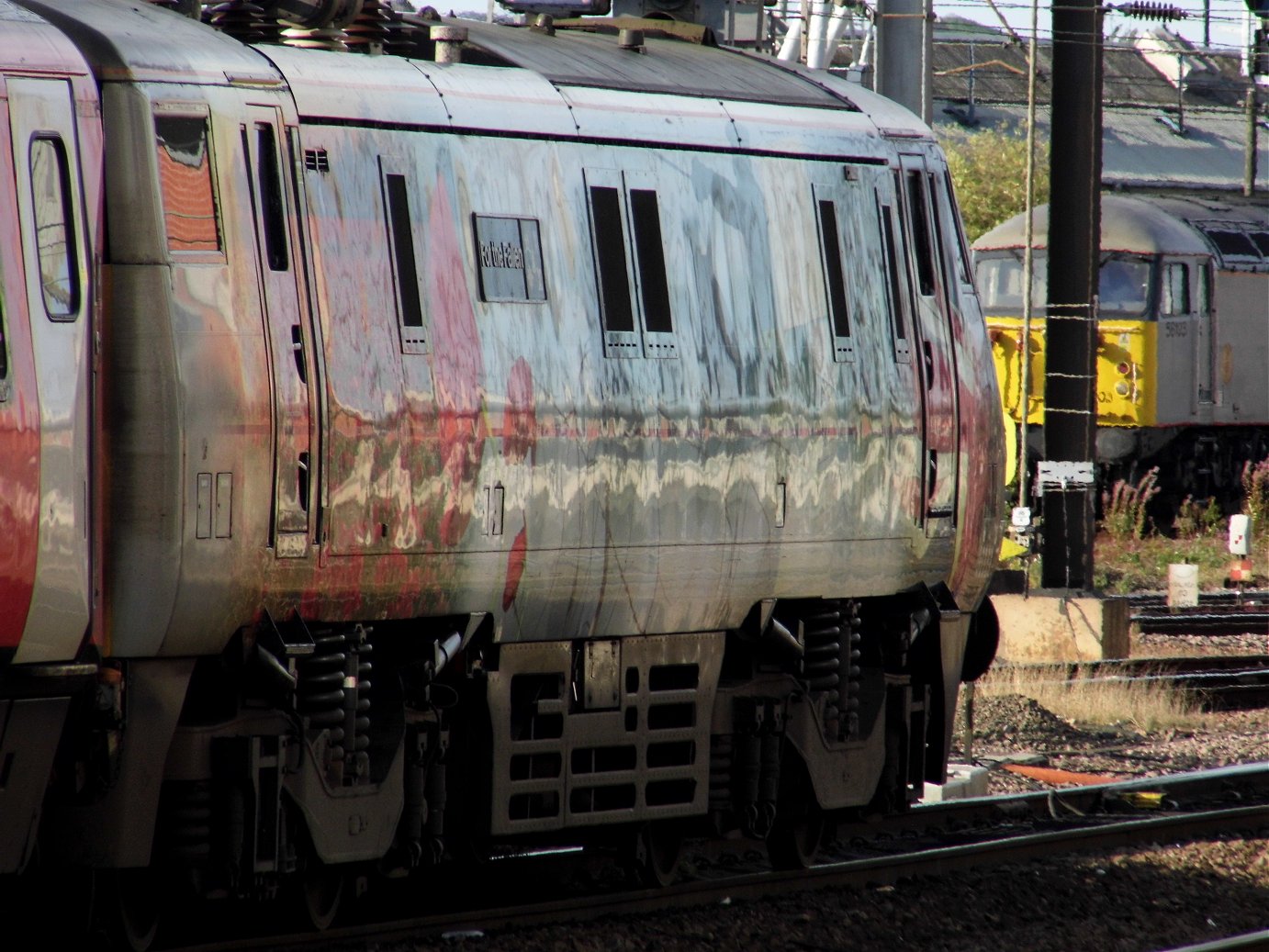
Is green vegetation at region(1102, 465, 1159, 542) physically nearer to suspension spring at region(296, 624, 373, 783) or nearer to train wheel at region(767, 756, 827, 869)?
train wheel at region(767, 756, 827, 869)

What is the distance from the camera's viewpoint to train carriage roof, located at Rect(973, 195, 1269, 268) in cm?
3062

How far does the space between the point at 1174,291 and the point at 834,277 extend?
21746 mm

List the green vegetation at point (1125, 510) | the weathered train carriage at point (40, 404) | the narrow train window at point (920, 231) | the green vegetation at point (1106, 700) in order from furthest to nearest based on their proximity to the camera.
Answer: the green vegetation at point (1125, 510) → the green vegetation at point (1106, 700) → the narrow train window at point (920, 231) → the weathered train carriage at point (40, 404)

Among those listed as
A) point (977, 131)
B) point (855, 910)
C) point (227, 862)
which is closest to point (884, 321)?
point (855, 910)

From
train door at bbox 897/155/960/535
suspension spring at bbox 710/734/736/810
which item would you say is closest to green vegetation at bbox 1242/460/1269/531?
train door at bbox 897/155/960/535

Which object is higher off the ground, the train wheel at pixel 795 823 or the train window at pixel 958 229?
the train window at pixel 958 229

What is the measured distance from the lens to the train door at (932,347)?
407 inches

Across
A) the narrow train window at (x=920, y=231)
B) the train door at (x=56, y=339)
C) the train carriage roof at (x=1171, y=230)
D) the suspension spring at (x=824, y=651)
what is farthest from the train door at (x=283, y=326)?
the train carriage roof at (x=1171, y=230)

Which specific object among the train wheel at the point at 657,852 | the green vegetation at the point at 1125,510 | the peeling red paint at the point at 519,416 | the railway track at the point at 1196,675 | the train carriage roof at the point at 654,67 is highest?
the train carriage roof at the point at 654,67

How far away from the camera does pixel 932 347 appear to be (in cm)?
1041

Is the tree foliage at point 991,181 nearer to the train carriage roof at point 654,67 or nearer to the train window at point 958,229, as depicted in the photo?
the train window at point 958,229

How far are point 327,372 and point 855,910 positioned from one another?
355cm

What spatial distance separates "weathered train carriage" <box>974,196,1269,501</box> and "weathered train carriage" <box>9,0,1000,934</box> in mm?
19834

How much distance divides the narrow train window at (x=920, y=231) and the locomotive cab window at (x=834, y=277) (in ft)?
2.05
